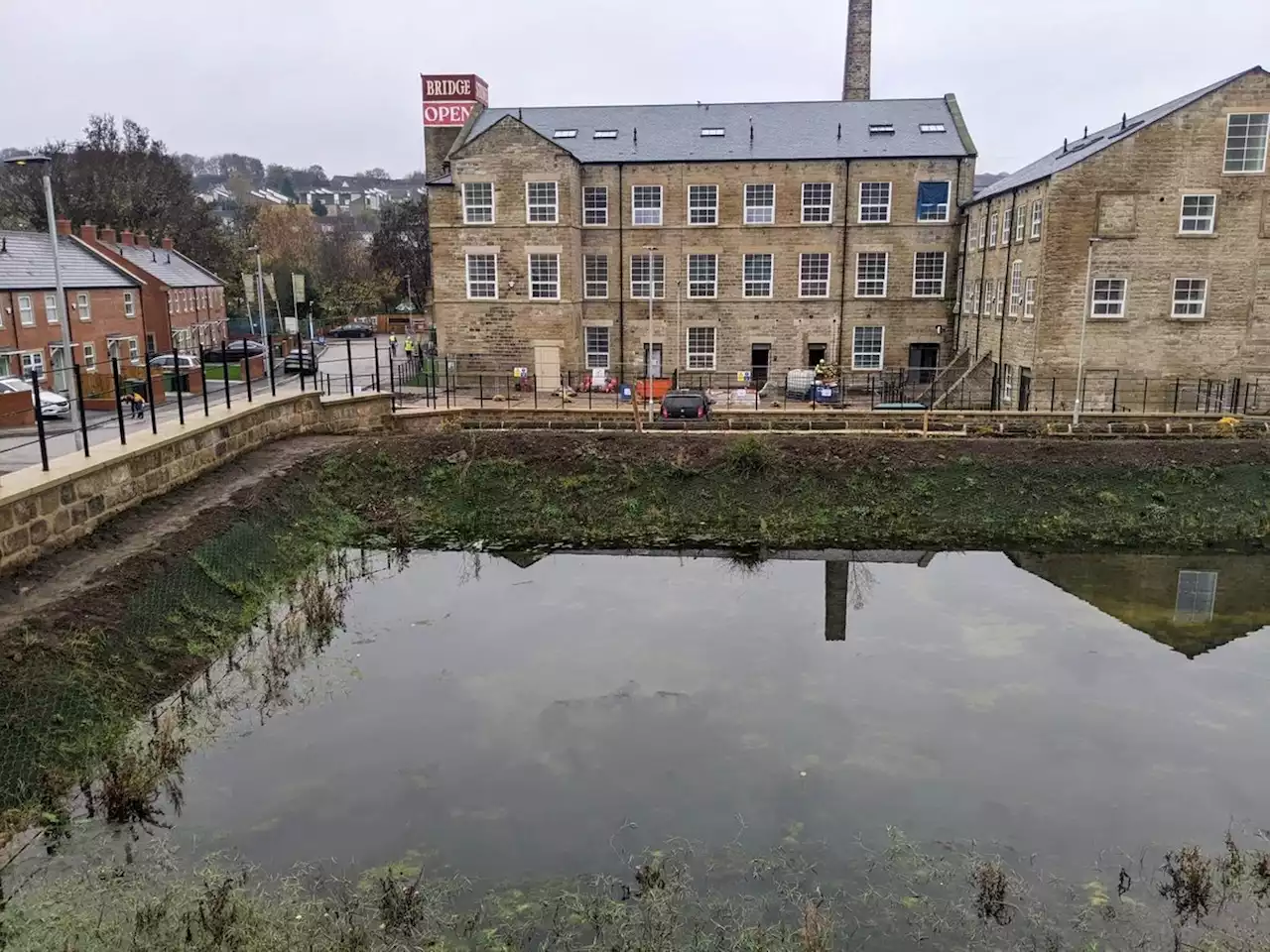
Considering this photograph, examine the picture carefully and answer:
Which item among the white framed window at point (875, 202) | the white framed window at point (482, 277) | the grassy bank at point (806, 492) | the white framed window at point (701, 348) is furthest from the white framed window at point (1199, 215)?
the white framed window at point (482, 277)

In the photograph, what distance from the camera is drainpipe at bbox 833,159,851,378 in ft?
119

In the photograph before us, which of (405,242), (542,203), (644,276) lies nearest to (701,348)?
(644,276)

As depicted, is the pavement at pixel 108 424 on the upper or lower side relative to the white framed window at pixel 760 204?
lower

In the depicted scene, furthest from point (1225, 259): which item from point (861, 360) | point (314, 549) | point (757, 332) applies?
point (314, 549)

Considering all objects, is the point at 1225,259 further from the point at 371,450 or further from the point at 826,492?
the point at 371,450

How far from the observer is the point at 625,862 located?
8789mm

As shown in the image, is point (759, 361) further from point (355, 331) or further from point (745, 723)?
point (355, 331)

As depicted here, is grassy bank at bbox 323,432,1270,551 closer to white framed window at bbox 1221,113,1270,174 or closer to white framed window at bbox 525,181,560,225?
white framed window at bbox 1221,113,1270,174

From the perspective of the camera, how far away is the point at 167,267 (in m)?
49.6

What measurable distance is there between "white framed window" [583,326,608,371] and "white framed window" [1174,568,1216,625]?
24166 millimetres

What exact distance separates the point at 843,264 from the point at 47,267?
30.8 m

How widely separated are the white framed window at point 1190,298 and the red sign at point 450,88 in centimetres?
2954

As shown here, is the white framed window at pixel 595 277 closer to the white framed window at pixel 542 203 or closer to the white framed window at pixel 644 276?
the white framed window at pixel 644 276

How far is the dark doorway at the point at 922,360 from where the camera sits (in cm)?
3747
